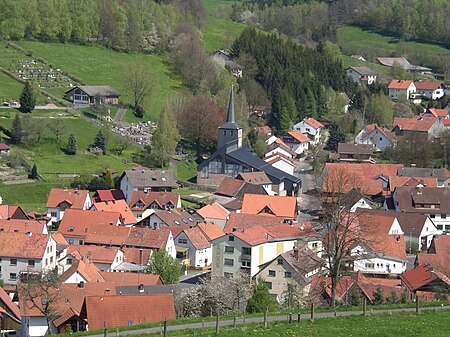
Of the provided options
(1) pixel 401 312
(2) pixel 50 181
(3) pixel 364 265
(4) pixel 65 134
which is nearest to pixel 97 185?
(2) pixel 50 181

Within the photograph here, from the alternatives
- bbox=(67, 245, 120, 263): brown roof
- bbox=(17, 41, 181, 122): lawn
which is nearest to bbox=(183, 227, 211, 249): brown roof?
bbox=(67, 245, 120, 263): brown roof

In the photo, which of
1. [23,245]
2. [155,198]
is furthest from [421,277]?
[155,198]

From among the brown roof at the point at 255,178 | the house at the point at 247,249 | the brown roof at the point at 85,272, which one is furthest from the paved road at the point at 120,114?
the brown roof at the point at 85,272

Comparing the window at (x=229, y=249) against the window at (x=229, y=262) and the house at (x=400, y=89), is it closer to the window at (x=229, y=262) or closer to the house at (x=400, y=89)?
the window at (x=229, y=262)

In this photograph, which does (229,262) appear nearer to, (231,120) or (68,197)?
(68,197)

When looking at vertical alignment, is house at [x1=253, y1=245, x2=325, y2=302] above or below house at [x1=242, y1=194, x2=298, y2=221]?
below

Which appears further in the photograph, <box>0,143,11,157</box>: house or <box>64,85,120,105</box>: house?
<box>64,85,120,105</box>: house

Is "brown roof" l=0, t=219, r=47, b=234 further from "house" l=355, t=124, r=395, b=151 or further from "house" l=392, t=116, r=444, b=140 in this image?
"house" l=392, t=116, r=444, b=140
